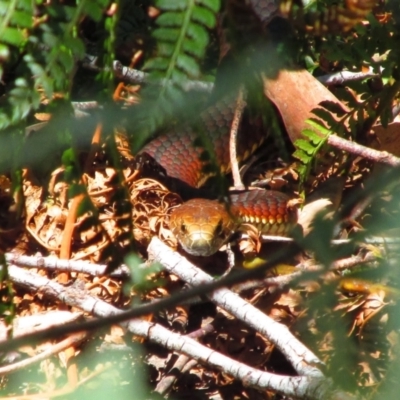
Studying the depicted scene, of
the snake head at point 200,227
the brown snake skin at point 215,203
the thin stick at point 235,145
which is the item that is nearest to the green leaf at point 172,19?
the brown snake skin at point 215,203

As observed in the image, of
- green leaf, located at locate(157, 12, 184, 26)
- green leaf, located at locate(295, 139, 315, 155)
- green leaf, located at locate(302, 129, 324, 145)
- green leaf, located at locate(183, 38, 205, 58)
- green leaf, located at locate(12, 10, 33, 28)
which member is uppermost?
green leaf, located at locate(157, 12, 184, 26)

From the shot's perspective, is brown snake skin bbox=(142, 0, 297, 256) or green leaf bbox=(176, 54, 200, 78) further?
brown snake skin bbox=(142, 0, 297, 256)

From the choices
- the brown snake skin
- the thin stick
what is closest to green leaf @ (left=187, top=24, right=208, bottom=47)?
the brown snake skin

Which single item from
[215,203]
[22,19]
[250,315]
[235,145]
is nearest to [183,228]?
[215,203]

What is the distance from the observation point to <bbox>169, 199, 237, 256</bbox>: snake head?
11.9 ft

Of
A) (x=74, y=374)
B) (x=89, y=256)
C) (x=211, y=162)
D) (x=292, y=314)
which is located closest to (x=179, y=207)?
(x=89, y=256)

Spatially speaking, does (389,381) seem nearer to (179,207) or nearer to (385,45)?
(385,45)

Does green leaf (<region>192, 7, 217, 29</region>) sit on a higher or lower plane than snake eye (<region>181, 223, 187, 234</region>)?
higher

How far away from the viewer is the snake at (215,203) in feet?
12.1

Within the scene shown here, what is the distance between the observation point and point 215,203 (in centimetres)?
409

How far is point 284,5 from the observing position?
79.8 inches

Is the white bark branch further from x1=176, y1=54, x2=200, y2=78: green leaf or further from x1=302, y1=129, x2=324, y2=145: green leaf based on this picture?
x1=176, y1=54, x2=200, y2=78: green leaf

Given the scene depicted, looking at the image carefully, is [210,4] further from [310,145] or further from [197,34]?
[310,145]

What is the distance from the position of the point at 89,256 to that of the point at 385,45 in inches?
65.6
